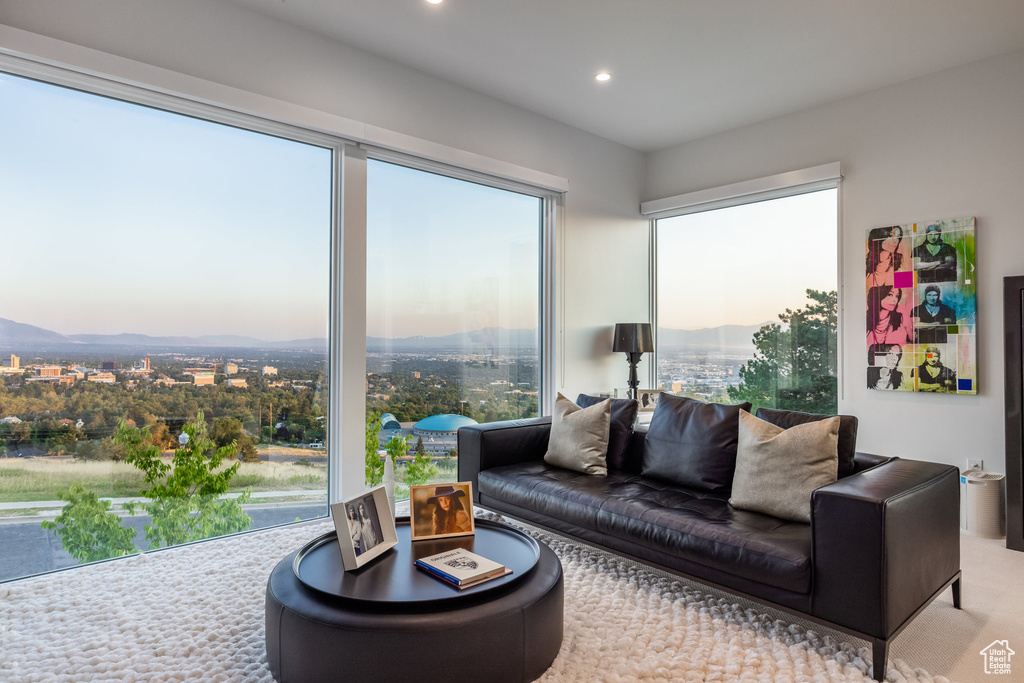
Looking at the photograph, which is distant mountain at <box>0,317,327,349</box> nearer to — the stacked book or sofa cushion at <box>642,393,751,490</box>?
the stacked book

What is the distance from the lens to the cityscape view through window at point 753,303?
14.4ft

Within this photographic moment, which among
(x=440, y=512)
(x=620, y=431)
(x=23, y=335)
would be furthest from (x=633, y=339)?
(x=23, y=335)

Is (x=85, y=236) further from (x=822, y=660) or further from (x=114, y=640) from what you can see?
(x=822, y=660)

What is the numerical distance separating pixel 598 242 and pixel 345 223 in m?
2.32

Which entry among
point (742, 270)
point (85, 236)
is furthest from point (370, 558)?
point (742, 270)

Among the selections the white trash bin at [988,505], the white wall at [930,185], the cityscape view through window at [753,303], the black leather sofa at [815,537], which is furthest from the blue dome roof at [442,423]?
the white trash bin at [988,505]

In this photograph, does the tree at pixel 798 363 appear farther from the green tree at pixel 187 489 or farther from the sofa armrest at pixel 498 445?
the green tree at pixel 187 489

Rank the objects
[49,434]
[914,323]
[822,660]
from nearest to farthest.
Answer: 1. [822,660]
2. [49,434]
3. [914,323]

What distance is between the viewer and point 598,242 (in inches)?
200

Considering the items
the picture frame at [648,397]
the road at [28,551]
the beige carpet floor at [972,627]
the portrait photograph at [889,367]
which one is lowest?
the beige carpet floor at [972,627]

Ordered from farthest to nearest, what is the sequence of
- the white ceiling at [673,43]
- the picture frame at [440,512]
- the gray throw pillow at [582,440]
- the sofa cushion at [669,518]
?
the gray throw pillow at [582,440]
the white ceiling at [673,43]
the picture frame at [440,512]
the sofa cushion at [669,518]

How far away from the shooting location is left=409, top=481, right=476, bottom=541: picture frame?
2.33m

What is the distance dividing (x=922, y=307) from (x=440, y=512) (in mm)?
3399

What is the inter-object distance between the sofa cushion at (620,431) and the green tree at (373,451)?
58.0 inches
